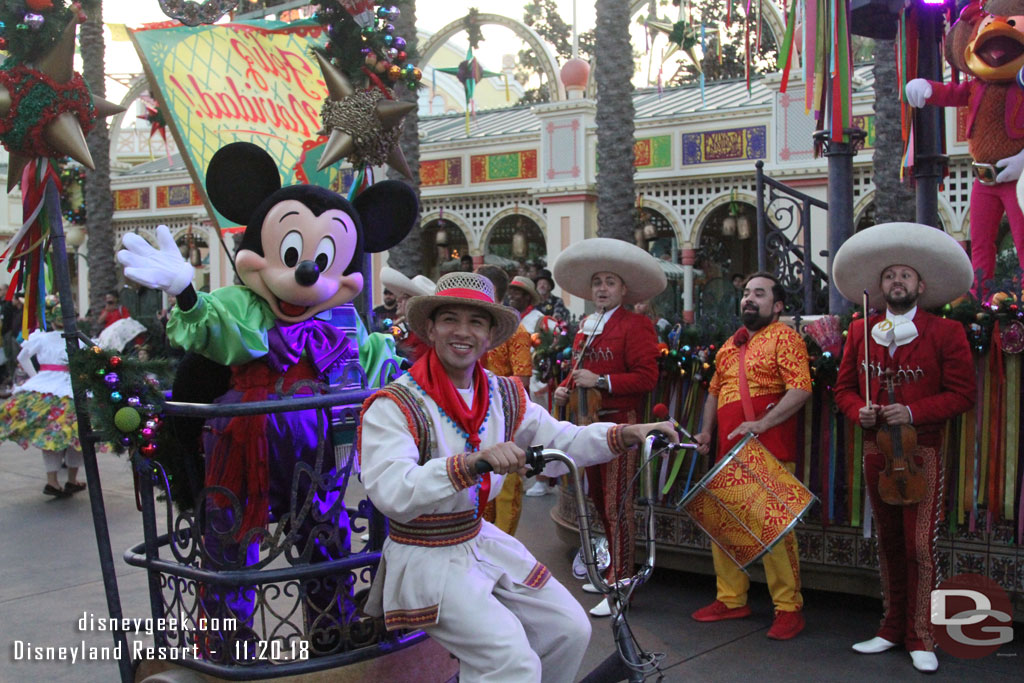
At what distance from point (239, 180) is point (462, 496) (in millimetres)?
1834

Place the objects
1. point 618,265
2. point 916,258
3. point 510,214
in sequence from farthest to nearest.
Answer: point 510,214 → point 618,265 → point 916,258

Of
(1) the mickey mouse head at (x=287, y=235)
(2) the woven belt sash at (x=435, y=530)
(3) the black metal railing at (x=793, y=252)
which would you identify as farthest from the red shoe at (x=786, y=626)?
(3) the black metal railing at (x=793, y=252)

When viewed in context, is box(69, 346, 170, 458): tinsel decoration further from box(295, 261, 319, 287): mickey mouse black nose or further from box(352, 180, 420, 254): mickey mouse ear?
box(352, 180, 420, 254): mickey mouse ear

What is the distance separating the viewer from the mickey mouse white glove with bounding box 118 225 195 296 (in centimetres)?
317

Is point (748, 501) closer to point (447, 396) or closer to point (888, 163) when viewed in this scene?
point (447, 396)

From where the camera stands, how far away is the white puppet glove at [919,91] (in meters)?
5.89

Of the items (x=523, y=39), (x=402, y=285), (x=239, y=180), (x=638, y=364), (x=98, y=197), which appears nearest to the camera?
(x=239, y=180)

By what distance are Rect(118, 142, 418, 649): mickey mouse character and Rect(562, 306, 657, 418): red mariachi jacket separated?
143cm

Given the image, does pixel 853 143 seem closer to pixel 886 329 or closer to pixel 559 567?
pixel 886 329

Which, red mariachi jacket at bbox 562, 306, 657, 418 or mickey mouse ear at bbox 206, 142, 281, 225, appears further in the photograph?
red mariachi jacket at bbox 562, 306, 657, 418

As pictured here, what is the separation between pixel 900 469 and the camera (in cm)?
406

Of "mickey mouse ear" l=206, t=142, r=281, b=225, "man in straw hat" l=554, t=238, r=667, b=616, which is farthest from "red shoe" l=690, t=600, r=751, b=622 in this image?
"mickey mouse ear" l=206, t=142, r=281, b=225

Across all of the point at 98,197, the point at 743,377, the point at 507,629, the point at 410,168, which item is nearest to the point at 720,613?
the point at 743,377

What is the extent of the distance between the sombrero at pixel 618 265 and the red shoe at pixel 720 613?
1.67 m
